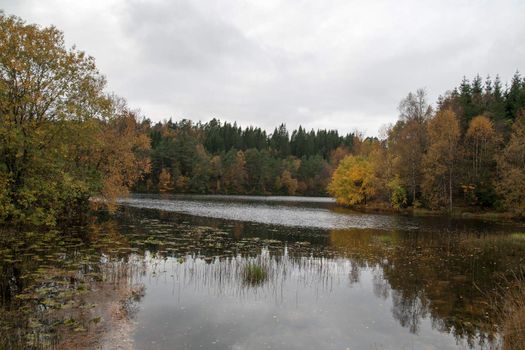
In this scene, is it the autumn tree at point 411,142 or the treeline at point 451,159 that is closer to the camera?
the treeline at point 451,159

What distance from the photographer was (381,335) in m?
11.4

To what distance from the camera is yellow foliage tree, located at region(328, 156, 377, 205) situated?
7574 centimetres

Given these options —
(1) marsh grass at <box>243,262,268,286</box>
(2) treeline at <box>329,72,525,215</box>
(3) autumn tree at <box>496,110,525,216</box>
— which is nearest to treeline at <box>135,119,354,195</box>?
(2) treeline at <box>329,72,525,215</box>

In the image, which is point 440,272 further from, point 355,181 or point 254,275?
point 355,181

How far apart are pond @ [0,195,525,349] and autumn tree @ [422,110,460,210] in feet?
119

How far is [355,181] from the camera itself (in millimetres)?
78562

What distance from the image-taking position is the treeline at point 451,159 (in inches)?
2251

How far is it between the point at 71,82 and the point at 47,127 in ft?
12.7

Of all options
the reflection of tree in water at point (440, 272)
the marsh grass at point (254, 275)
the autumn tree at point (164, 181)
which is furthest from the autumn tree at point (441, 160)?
the autumn tree at point (164, 181)

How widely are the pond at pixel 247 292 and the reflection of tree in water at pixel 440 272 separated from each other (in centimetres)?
7

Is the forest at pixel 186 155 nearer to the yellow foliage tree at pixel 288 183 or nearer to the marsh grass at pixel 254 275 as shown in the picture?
the yellow foliage tree at pixel 288 183

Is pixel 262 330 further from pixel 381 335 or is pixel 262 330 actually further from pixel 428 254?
pixel 428 254

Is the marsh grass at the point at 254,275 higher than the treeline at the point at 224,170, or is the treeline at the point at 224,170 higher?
the treeline at the point at 224,170

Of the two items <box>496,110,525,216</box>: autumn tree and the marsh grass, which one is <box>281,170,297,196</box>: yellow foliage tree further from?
the marsh grass
